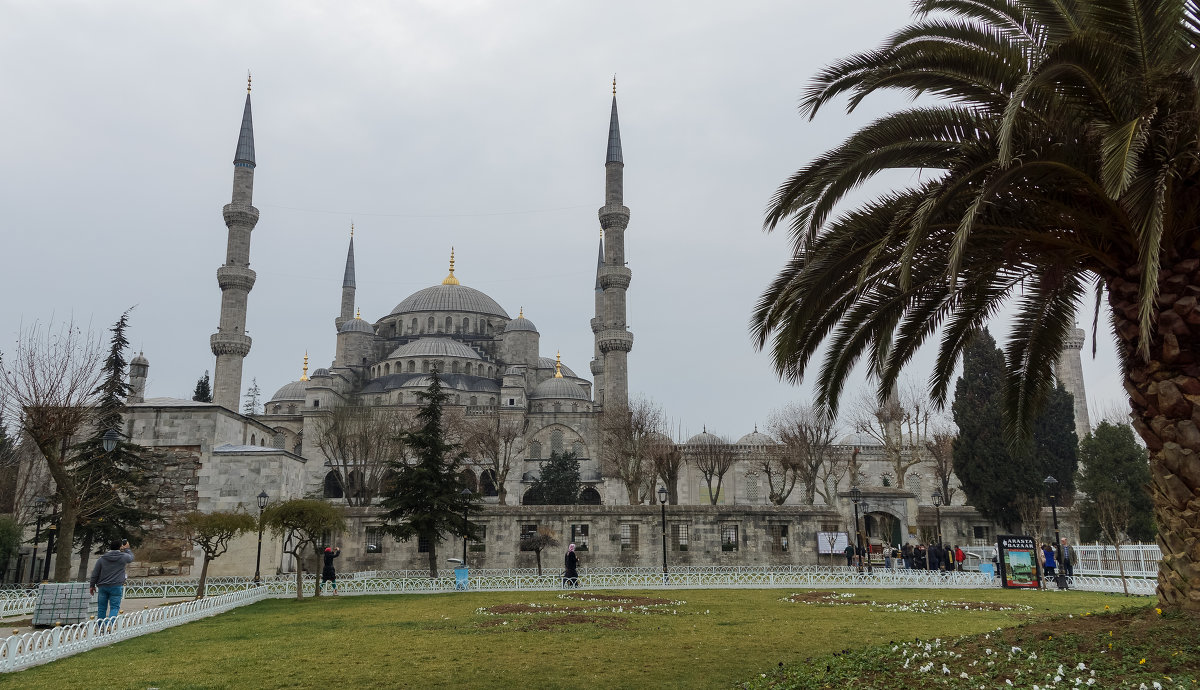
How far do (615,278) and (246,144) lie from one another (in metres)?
20.6

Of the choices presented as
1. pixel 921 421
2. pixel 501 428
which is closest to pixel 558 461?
pixel 501 428

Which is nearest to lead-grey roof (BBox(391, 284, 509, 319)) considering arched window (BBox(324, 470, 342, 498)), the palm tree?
arched window (BBox(324, 470, 342, 498))

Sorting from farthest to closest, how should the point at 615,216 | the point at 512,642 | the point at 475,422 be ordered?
the point at 475,422 < the point at 615,216 < the point at 512,642

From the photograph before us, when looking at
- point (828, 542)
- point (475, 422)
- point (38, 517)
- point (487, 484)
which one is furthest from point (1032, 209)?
point (487, 484)

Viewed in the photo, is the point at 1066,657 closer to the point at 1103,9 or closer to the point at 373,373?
the point at 1103,9

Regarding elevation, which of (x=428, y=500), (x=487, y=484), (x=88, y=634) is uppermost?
(x=487, y=484)

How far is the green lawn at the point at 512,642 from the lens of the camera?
7758 mm

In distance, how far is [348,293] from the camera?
65.9 meters

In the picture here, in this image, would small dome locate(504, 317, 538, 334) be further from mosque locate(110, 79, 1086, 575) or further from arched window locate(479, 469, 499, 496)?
arched window locate(479, 469, 499, 496)

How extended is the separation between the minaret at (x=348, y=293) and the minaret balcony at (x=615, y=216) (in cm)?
2931

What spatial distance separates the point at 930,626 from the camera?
439 inches

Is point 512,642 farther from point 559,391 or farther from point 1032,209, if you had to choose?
point 559,391

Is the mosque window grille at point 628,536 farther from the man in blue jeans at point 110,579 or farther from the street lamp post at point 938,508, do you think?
the man in blue jeans at point 110,579

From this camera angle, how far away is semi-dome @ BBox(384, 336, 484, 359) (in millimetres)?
58844
